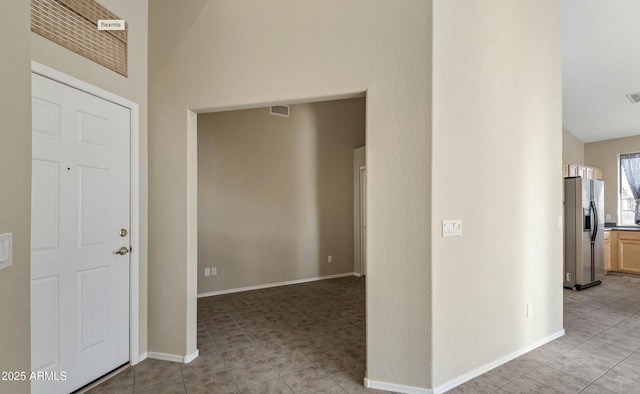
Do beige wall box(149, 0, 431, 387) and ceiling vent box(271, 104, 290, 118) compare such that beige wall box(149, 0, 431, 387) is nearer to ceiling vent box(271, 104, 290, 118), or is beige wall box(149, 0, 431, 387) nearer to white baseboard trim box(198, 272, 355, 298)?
white baseboard trim box(198, 272, 355, 298)

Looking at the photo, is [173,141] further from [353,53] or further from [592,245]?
[592,245]

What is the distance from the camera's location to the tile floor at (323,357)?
220cm

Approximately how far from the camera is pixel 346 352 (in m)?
2.71

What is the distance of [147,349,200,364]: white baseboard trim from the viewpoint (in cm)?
253

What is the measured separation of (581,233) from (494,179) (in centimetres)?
346

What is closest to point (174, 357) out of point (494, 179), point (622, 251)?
point (494, 179)

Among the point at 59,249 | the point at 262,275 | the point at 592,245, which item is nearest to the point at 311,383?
the point at 59,249

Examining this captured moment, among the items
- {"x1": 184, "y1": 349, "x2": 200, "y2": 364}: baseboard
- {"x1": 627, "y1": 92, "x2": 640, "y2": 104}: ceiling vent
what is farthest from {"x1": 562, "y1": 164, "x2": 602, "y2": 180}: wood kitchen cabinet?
{"x1": 184, "y1": 349, "x2": 200, "y2": 364}: baseboard

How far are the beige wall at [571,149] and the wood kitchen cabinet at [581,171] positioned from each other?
0.32 meters

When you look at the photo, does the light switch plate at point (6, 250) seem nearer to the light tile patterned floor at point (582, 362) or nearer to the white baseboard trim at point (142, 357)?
the white baseboard trim at point (142, 357)

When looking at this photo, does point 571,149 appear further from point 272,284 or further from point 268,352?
point 268,352

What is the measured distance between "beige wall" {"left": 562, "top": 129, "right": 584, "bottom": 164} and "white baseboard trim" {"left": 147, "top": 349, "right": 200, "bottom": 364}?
7.41 metres

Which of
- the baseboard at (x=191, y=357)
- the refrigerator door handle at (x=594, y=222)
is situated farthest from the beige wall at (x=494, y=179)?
the refrigerator door handle at (x=594, y=222)

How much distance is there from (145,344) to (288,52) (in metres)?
2.69
